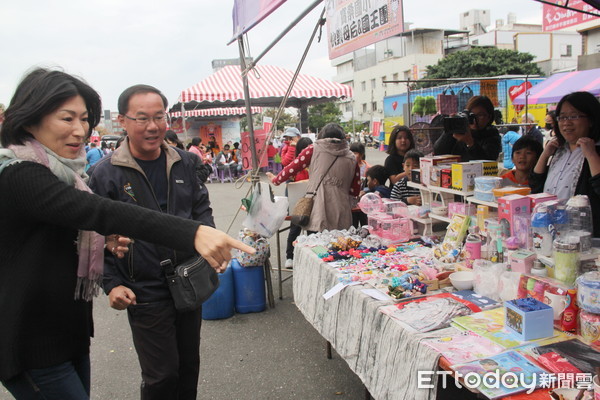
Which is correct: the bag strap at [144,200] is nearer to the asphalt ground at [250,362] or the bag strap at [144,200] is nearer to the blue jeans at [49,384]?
the blue jeans at [49,384]

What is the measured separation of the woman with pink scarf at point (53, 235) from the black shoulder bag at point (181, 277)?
47cm

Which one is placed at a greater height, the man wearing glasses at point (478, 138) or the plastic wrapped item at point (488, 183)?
the man wearing glasses at point (478, 138)

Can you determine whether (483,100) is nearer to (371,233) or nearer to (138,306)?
(371,233)

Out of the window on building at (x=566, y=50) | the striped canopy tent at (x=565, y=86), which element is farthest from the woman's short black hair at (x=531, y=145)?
the window on building at (x=566, y=50)

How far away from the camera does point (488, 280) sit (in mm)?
2275

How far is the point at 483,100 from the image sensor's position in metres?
4.21

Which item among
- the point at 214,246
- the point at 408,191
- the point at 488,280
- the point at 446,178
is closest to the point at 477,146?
the point at 408,191

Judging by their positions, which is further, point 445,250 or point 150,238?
point 445,250

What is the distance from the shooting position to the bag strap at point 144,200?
2027mm

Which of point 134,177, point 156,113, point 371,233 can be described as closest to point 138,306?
point 134,177

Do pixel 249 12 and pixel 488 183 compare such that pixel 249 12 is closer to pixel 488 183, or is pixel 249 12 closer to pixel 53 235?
pixel 488 183

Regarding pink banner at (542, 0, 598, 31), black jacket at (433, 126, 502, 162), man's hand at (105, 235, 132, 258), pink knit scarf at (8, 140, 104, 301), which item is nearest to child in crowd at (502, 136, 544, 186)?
black jacket at (433, 126, 502, 162)

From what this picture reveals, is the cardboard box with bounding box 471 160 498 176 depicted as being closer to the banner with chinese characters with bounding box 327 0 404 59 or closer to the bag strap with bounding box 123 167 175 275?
the banner with chinese characters with bounding box 327 0 404 59

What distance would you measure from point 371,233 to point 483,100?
6.01 feet
